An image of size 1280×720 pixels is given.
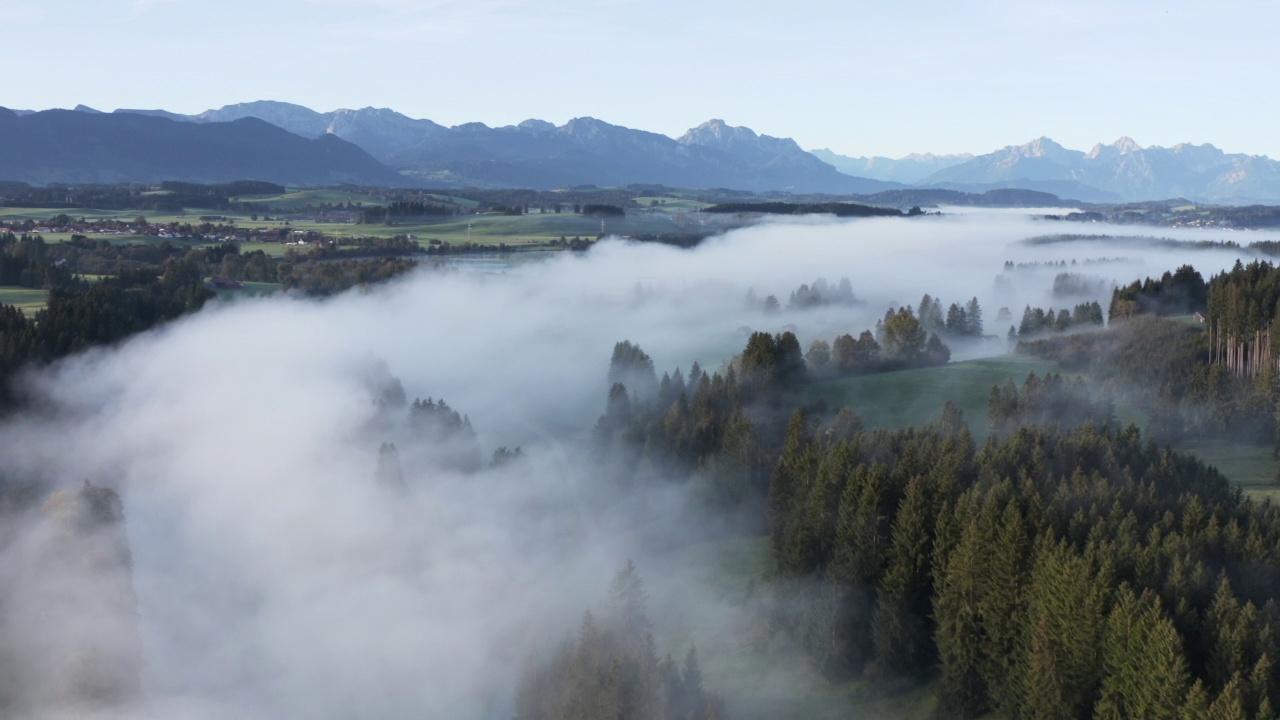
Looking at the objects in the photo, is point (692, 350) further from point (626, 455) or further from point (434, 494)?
point (434, 494)

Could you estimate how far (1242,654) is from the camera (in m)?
27.5

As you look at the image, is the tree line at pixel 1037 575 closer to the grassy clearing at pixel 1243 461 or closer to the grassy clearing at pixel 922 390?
the grassy clearing at pixel 1243 461

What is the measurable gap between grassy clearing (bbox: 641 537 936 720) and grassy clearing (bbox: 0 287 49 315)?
202 ft

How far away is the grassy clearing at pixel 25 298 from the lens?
8828 centimetres

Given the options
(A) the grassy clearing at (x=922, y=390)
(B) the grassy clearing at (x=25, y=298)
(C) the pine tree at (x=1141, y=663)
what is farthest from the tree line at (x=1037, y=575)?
(B) the grassy clearing at (x=25, y=298)

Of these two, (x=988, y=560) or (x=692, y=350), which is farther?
(x=692, y=350)

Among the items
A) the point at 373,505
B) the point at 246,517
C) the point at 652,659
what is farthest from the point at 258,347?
the point at 652,659

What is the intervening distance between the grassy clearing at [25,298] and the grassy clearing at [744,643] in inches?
2420

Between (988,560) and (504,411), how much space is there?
63.6 meters

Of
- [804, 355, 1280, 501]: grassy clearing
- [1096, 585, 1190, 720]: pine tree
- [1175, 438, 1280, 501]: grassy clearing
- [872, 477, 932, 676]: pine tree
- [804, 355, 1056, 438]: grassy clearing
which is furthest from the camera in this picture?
[804, 355, 1056, 438]: grassy clearing

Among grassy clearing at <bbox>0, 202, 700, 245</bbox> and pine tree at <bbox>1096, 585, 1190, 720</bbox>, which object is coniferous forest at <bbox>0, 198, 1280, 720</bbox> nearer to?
pine tree at <bbox>1096, 585, 1190, 720</bbox>

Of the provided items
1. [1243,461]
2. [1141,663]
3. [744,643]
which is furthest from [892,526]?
[1243,461]

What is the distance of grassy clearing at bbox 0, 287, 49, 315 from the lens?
88275mm

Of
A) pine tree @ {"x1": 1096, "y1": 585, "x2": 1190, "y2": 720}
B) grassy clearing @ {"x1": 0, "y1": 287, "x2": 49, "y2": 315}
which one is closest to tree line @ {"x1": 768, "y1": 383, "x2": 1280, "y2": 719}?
pine tree @ {"x1": 1096, "y1": 585, "x2": 1190, "y2": 720}
